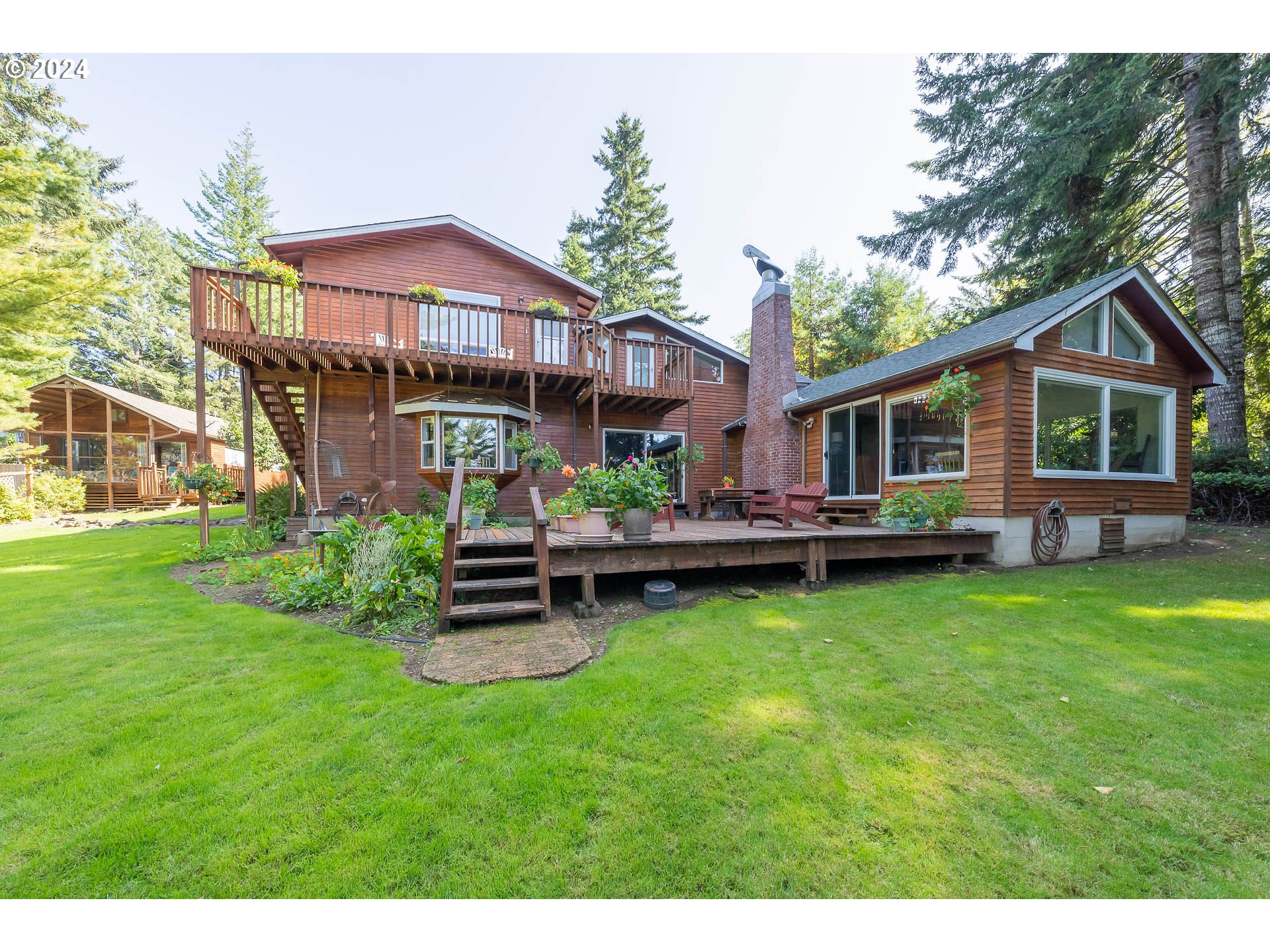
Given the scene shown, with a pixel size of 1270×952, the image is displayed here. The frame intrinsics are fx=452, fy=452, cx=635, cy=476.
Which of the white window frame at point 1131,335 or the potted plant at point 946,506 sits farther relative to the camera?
the white window frame at point 1131,335

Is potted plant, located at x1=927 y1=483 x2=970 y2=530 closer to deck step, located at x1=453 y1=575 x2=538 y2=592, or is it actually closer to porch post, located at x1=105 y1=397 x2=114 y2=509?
deck step, located at x1=453 y1=575 x2=538 y2=592

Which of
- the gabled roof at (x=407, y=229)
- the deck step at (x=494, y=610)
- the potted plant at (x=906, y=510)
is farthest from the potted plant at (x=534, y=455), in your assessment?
the potted plant at (x=906, y=510)

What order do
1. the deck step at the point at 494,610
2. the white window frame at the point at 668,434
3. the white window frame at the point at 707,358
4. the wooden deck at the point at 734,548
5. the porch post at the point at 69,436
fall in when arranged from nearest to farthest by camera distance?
the deck step at the point at 494,610, the wooden deck at the point at 734,548, the white window frame at the point at 668,434, the white window frame at the point at 707,358, the porch post at the point at 69,436

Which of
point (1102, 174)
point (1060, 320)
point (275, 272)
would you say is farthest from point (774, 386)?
point (275, 272)

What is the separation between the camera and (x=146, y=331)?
23.5 m

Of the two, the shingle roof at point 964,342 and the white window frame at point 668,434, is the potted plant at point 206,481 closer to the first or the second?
the white window frame at point 668,434

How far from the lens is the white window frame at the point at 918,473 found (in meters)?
6.95

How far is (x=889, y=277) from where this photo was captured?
71.7 ft

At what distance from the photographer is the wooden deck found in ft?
15.3

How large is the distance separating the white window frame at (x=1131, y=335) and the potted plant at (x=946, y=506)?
3.55 m

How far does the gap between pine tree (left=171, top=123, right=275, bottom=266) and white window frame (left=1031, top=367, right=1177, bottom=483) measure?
101 feet

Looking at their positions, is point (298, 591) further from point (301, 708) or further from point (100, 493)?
point (100, 493)
